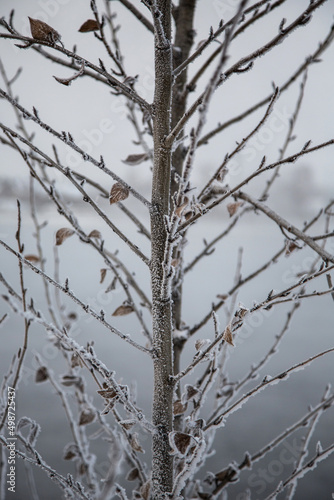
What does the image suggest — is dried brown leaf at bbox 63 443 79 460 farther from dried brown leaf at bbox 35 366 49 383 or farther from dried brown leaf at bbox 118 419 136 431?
dried brown leaf at bbox 118 419 136 431

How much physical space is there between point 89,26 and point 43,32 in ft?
0.41

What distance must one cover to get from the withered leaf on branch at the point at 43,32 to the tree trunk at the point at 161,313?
186 mm

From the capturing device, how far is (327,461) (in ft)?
4.60

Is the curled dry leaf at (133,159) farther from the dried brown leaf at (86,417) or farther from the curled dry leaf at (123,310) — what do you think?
the dried brown leaf at (86,417)

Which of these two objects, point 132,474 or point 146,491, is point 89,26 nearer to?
point 146,491

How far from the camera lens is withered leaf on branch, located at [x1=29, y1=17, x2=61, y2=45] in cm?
51

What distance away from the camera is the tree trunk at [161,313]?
62 cm

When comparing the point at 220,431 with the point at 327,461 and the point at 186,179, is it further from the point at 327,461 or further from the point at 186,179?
the point at 186,179

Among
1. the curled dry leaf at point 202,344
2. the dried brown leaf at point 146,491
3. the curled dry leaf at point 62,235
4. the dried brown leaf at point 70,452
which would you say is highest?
the curled dry leaf at point 62,235

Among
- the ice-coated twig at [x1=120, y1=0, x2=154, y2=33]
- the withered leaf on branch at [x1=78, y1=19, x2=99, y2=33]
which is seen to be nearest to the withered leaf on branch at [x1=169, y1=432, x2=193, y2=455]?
the withered leaf on branch at [x1=78, y1=19, x2=99, y2=33]

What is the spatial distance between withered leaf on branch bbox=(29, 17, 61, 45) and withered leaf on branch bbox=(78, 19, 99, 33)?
10 centimetres

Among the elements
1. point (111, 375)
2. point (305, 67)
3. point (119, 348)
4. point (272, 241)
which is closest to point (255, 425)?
point (119, 348)

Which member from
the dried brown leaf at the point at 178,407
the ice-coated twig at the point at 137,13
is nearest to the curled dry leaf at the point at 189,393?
the dried brown leaf at the point at 178,407

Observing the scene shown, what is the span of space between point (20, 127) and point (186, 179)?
0.74m
